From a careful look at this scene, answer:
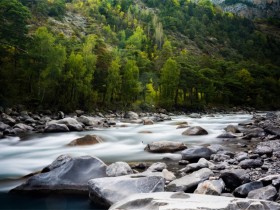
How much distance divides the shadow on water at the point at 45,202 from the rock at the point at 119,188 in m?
0.31

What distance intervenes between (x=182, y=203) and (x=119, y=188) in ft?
9.24

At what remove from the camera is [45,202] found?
9.45 metres

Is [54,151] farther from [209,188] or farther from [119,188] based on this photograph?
[209,188]

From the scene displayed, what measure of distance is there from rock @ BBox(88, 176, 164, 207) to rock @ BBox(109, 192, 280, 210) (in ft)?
4.37

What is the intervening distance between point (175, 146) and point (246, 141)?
623cm

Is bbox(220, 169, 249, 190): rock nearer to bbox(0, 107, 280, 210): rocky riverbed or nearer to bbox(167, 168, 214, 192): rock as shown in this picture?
bbox(0, 107, 280, 210): rocky riverbed

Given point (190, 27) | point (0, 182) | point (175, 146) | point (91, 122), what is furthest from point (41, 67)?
point (190, 27)

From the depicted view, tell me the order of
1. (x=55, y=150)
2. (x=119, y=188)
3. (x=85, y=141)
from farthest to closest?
(x=85, y=141) < (x=55, y=150) < (x=119, y=188)

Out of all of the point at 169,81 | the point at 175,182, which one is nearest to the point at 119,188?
the point at 175,182

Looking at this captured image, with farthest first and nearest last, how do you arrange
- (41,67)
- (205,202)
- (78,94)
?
1. (78,94)
2. (41,67)
3. (205,202)

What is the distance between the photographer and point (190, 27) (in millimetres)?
192250

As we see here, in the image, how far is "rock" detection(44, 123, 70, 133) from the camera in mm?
27070

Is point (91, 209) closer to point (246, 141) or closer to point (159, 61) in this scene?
point (246, 141)

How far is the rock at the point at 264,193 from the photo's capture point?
8291mm
